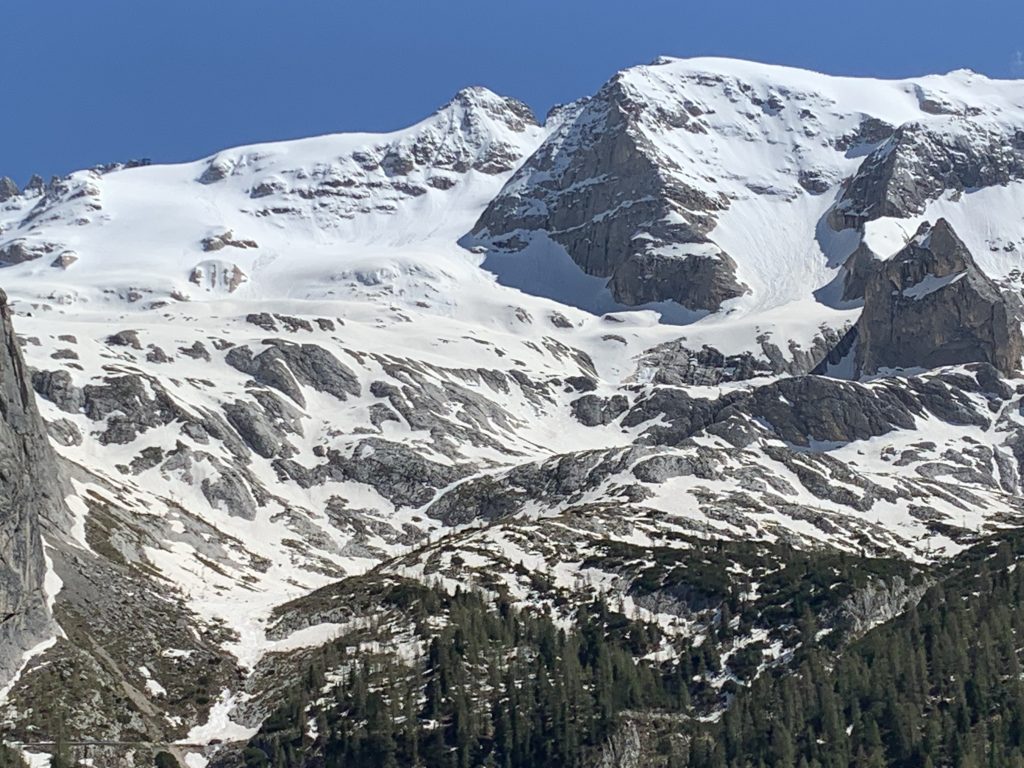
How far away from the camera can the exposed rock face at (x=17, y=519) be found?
6786 inches

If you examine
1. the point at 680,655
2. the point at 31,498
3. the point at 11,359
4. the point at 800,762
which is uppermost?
the point at 11,359

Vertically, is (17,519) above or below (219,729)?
above

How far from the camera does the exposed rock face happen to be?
17238 centimetres

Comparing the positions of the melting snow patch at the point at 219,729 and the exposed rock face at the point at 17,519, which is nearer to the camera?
the melting snow patch at the point at 219,729

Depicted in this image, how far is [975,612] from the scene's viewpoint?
193625mm

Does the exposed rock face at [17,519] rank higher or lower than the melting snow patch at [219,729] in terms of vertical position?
higher

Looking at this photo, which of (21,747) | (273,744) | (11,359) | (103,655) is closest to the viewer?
(21,747)

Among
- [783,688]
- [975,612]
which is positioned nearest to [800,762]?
[783,688]

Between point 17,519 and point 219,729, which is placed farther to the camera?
point 17,519

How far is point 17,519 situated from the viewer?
179250 millimetres

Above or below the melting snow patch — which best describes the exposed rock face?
above

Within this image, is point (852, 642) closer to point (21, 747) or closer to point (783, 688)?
point (783, 688)

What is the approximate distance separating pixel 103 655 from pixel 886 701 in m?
86.3

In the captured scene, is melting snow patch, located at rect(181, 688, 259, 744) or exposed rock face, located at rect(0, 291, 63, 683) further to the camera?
exposed rock face, located at rect(0, 291, 63, 683)
